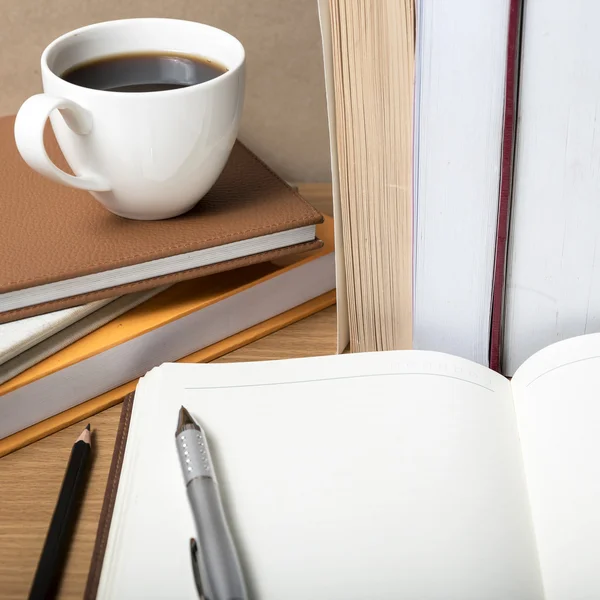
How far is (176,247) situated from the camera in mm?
509

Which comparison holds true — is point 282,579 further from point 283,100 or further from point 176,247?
point 283,100

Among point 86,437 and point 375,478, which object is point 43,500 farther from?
point 375,478

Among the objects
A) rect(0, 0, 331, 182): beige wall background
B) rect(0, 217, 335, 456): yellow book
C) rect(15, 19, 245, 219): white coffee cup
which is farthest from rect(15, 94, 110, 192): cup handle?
rect(0, 0, 331, 182): beige wall background

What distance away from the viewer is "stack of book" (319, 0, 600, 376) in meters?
0.40

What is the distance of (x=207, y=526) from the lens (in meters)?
0.37

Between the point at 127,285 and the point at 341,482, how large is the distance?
0.19 meters

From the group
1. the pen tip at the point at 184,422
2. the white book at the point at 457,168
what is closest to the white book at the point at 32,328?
the pen tip at the point at 184,422

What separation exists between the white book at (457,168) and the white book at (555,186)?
0.05ft

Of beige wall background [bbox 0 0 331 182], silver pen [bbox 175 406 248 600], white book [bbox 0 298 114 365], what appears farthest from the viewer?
beige wall background [bbox 0 0 331 182]

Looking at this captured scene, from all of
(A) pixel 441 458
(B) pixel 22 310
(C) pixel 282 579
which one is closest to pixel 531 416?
(A) pixel 441 458

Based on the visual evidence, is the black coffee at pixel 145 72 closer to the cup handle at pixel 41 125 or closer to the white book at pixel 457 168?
the cup handle at pixel 41 125

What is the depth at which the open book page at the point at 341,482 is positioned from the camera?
370 mm

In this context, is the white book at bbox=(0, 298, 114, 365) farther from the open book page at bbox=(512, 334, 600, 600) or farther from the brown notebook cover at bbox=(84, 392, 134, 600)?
the open book page at bbox=(512, 334, 600, 600)

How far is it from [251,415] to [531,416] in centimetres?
15
